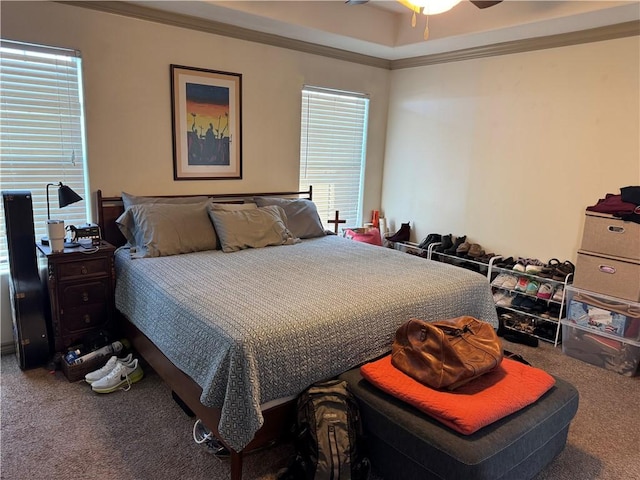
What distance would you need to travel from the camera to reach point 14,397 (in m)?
2.49

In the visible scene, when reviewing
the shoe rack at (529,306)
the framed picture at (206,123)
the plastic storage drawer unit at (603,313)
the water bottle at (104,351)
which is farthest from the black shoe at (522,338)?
the water bottle at (104,351)

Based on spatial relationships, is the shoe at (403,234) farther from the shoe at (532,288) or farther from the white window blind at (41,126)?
the white window blind at (41,126)

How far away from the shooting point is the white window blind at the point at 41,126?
2.79 m

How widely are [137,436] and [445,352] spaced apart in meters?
1.59

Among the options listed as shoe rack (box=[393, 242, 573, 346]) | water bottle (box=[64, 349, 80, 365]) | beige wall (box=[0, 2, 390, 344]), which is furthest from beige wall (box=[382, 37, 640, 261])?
water bottle (box=[64, 349, 80, 365])

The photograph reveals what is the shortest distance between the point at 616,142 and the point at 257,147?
9.36 feet

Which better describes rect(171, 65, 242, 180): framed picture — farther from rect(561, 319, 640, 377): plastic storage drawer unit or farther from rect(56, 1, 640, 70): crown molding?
rect(561, 319, 640, 377): plastic storage drawer unit

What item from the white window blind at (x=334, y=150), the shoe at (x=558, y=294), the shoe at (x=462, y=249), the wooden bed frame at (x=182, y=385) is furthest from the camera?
the white window blind at (x=334, y=150)

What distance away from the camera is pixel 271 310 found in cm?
204

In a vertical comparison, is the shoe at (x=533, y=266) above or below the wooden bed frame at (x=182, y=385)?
above

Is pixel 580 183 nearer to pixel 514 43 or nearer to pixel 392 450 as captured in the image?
pixel 514 43

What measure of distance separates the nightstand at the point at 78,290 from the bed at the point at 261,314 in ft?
0.34

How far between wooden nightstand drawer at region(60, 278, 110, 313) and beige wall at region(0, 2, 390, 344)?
55 cm

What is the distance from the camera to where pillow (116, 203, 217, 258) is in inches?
118
